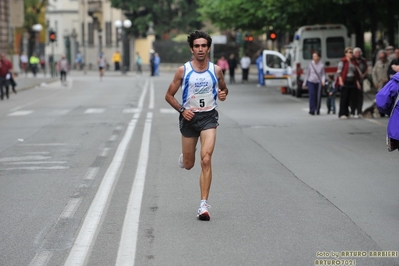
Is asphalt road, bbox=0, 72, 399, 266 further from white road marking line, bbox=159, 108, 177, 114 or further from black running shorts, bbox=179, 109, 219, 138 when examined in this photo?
white road marking line, bbox=159, 108, 177, 114

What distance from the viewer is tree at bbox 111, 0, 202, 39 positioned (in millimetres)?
81875

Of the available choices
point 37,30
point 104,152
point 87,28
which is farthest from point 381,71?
point 87,28

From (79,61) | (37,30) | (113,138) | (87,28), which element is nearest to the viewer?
(113,138)

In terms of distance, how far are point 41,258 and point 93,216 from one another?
2.01 m

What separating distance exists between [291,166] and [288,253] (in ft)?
20.8

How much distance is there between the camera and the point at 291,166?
45.5 ft

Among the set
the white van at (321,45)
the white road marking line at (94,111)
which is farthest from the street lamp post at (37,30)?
the white road marking line at (94,111)

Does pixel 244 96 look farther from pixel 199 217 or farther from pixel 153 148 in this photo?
pixel 199 217

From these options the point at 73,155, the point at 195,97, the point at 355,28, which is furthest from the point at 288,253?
the point at 355,28

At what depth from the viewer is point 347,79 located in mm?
23844

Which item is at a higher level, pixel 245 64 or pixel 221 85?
pixel 221 85

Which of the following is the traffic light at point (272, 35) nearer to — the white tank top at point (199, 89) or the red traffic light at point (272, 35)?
the red traffic light at point (272, 35)

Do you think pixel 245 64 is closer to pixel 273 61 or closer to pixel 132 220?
pixel 273 61

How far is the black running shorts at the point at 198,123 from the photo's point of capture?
9477mm
